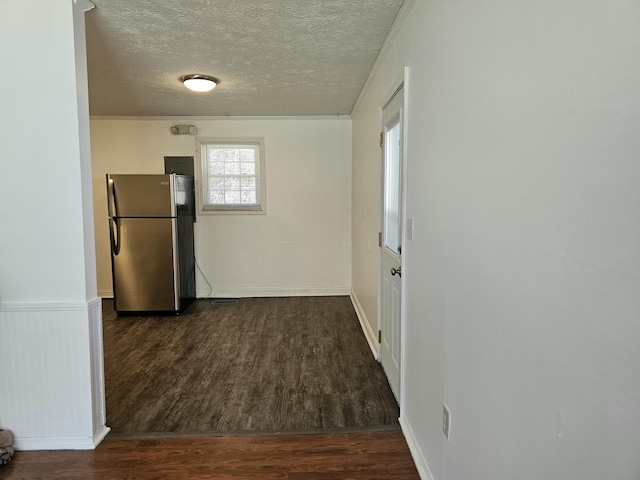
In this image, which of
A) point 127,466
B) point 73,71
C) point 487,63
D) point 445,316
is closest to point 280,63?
point 73,71

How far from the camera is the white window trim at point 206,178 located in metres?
5.04

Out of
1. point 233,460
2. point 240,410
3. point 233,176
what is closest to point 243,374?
point 240,410

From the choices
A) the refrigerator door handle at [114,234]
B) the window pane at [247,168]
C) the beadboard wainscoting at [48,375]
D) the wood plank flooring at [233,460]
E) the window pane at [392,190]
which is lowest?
the wood plank flooring at [233,460]

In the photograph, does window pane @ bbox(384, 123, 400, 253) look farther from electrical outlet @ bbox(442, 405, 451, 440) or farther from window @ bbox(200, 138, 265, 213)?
window @ bbox(200, 138, 265, 213)

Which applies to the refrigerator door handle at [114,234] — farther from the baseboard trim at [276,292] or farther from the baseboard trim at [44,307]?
the baseboard trim at [44,307]

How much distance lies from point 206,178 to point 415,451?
422 centimetres

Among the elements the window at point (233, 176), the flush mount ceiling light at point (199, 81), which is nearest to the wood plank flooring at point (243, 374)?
the window at point (233, 176)

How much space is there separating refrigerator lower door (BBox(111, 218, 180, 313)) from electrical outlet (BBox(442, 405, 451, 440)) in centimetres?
362

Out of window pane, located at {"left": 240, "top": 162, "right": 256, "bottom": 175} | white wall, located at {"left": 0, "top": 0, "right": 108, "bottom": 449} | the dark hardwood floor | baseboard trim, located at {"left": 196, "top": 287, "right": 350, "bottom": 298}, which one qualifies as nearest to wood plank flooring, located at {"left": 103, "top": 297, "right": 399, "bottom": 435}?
the dark hardwood floor

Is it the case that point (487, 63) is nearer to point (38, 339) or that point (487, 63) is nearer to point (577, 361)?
point (577, 361)

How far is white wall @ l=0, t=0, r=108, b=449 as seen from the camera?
75.8 inches

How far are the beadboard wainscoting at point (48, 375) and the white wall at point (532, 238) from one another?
1.80m

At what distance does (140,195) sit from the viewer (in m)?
4.26

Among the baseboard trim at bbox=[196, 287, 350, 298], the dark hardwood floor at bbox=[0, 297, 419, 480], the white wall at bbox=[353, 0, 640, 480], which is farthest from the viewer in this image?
the baseboard trim at bbox=[196, 287, 350, 298]
